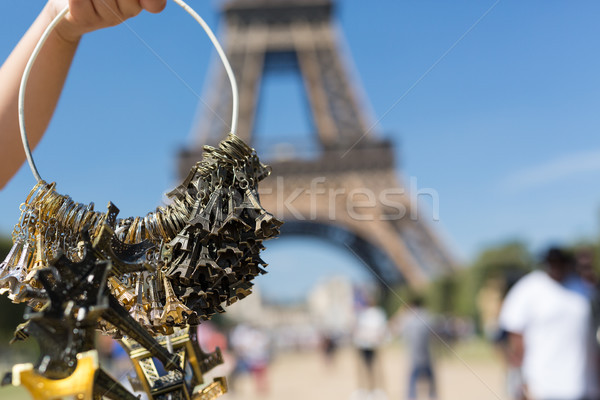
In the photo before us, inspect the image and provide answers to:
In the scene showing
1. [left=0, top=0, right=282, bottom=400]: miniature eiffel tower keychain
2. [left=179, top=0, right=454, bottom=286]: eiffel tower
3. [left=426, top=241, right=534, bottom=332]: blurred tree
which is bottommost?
[left=0, top=0, right=282, bottom=400]: miniature eiffel tower keychain

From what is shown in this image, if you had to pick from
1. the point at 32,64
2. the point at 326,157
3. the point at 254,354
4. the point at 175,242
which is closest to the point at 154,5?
the point at 32,64

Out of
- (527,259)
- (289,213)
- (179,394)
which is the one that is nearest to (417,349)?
(179,394)

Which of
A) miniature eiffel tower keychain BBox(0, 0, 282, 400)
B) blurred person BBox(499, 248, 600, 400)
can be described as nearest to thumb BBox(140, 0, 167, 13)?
miniature eiffel tower keychain BBox(0, 0, 282, 400)

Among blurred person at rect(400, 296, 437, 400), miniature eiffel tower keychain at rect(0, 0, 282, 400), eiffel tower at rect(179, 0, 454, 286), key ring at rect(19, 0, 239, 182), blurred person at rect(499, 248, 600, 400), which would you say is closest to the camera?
miniature eiffel tower keychain at rect(0, 0, 282, 400)

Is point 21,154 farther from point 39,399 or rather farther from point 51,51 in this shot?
point 39,399

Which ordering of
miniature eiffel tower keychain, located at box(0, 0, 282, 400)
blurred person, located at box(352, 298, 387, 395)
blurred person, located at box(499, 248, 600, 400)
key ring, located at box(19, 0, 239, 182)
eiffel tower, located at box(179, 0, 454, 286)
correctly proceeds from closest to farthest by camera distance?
1. miniature eiffel tower keychain, located at box(0, 0, 282, 400)
2. key ring, located at box(19, 0, 239, 182)
3. blurred person, located at box(499, 248, 600, 400)
4. blurred person, located at box(352, 298, 387, 395)
5. eiffel tower, located at box(179, 0, 454, 286)

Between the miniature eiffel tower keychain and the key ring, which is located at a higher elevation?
the key ring

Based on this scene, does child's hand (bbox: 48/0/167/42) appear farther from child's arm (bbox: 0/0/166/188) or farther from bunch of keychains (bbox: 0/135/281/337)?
bunch of keychains (bbox: 0/135/281/337)
